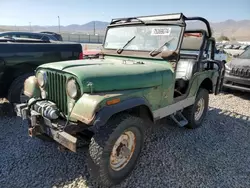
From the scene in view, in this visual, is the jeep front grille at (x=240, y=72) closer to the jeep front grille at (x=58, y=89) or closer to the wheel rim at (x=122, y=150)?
the wheel rim at (x=122, y=150)

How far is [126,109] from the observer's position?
106 inches

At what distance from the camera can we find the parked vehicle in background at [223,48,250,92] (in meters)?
6.77

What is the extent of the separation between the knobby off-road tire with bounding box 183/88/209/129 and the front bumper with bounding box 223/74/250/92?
2701mm

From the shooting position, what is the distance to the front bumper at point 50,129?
246 cm

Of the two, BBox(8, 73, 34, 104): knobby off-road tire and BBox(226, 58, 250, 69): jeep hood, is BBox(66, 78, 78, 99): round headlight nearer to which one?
BBox(8, 73, 34, 104): knobby off-road tire

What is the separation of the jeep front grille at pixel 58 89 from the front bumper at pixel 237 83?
19.1ft

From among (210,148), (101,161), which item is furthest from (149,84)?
(210,148)

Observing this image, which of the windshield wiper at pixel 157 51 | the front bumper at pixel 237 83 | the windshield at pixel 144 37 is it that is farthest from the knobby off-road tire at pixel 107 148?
the front bumper at pixel 237 83

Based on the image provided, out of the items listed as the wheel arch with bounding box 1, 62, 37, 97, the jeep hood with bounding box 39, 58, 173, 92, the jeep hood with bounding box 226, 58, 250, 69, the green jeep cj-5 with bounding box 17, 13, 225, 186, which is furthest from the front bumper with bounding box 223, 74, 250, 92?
the wheel arch with bounding box 1, 62, 37, 97

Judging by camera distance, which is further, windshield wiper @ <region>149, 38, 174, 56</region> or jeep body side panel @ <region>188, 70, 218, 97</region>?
jeep body side panel @ <region>188, 70, 218, 97</region>

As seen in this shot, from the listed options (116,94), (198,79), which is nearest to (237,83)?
(198,79)

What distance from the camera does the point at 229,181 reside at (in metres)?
3.00

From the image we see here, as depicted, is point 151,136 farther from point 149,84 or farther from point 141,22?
point 141,22

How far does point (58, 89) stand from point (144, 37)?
1.64 m
